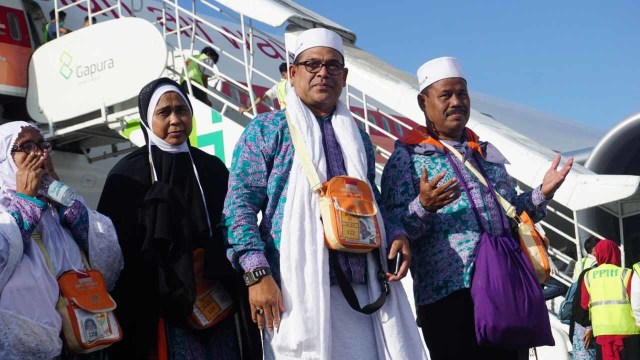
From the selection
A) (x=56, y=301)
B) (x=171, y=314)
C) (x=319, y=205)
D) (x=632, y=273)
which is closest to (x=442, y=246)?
(x=319, y=205)

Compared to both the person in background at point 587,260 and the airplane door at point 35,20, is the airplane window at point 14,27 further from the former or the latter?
the person in background at point 587,260

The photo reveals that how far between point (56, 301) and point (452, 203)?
150cm

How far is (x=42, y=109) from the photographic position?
24.5ft

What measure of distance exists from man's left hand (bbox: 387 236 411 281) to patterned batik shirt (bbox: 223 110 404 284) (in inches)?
2.0

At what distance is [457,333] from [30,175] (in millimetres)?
1673

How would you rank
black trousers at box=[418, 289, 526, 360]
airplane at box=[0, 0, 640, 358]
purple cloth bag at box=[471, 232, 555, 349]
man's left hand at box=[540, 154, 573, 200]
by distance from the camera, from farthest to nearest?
airplane at box=[0, 0, 640, 358], man's left hand at box=[540, 154, 573, 200], black trousers at box=[418, 289, 526, 360], purple cloth bag at box=[471, 232, 555, 349]

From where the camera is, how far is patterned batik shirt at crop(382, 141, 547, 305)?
10.7 feet

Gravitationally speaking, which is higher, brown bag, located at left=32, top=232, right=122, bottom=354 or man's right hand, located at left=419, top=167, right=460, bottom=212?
man's right hand, located at left=419, top=167, right=460, bottom=212

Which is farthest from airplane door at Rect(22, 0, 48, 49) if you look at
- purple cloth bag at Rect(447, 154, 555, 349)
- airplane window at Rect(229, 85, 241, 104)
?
purple cloth bag at Rect(447, 154, 555, 349)

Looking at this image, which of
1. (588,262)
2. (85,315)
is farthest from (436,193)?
(588,262)

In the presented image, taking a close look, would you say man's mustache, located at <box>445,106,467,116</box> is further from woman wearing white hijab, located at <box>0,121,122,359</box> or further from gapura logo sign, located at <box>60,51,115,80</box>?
gapura logo sign, located at <box>60,51,115,80</box>

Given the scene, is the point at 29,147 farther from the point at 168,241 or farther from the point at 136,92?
the point at 136,92

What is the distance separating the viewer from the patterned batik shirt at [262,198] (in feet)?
9.77

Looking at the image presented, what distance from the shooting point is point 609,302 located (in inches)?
284
